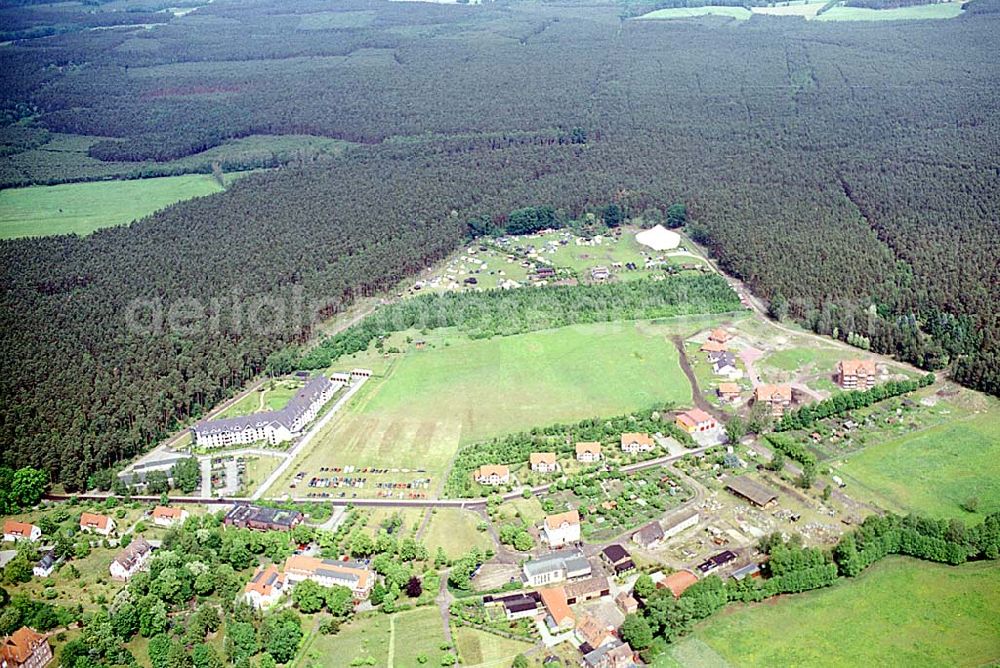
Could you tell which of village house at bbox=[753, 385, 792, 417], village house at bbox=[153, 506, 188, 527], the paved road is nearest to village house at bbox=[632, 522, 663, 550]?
village house at bbox=[753, 385, 792, 417]

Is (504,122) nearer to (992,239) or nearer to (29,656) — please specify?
(992,239)

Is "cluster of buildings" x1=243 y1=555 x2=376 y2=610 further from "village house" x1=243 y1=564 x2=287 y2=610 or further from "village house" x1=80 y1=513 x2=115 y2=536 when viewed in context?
"village house" x1=80 y1=513 x2=115 y2=536

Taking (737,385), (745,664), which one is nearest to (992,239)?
(737,385)

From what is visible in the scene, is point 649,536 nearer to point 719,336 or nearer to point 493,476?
point 493,476

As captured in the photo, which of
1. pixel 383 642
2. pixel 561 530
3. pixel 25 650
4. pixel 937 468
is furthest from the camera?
pixel 937 468

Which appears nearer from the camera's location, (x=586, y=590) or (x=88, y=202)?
(x=586, y=590)

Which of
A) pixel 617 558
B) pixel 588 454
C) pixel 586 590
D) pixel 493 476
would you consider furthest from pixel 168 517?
pixel 617 558
